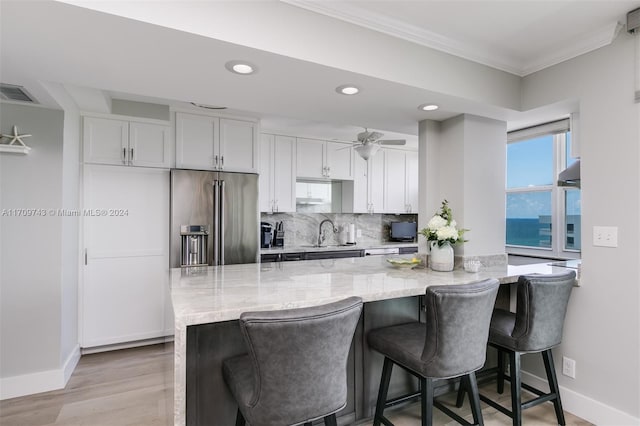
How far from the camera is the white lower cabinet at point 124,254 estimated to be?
3279 millimetres

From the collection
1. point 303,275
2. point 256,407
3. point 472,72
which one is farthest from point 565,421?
point 472,72

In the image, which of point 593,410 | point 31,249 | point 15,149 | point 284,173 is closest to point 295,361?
point 593,410

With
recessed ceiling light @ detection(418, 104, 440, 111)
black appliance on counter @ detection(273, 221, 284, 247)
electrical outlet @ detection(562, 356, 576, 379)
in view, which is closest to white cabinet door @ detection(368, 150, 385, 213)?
black appliance on counter @ detection(273, 221, 284, 247)

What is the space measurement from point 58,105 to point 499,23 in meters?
3.06

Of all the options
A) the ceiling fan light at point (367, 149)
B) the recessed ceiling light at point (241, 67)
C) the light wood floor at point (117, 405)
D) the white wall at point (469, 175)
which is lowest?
the light wood floor at point (117, 405)

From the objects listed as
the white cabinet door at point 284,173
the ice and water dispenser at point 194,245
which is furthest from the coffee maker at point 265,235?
the ice and water dispenser at point 194,245

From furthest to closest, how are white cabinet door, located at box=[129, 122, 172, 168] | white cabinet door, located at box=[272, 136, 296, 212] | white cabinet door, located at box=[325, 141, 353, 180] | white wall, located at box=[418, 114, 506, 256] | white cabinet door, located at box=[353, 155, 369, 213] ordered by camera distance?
1. white cabinet door, located at box=[353, 155, 369, 213]
2. white cabinet door, located at box=[325, 141, 353, 180]
3. white cabinet door, located at box=[272, 136, 296, 212]
4. white cabinet door, located at box=[129, 122, 172, 168]
5. white wall, located at box=[418, 114, 506, 256]

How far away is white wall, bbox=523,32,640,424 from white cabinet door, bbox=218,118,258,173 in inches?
115

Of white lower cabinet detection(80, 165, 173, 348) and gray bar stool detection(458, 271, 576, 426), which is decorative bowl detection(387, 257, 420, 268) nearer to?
gray bar stool detection(458, 271, 576, 426)

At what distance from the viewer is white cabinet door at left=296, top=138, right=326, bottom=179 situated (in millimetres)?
4648

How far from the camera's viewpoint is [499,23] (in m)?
2.01

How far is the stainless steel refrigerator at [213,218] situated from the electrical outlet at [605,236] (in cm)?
298

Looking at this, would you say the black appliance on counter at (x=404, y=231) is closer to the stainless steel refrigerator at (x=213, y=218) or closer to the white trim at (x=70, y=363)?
the stainless steel refrigerator at (x=213, y=218)

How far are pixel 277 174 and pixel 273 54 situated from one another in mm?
2818
